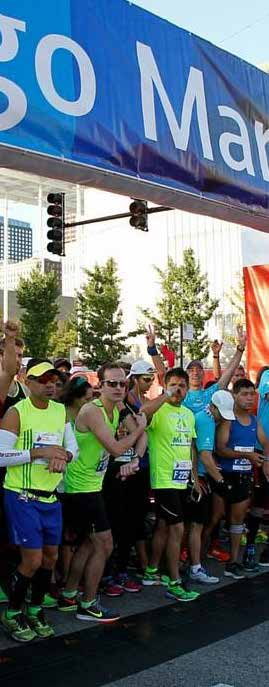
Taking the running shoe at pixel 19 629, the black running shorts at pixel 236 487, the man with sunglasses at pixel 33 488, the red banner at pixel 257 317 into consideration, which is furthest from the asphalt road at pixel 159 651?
the red banner at pixel 257 317

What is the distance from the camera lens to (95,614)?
4785 millimetres

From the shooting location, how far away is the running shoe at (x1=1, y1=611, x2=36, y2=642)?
4344 mm

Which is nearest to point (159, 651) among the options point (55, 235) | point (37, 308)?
point (55, 235)

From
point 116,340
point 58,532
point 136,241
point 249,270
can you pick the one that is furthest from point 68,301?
point 58,532

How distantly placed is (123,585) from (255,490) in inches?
73.2

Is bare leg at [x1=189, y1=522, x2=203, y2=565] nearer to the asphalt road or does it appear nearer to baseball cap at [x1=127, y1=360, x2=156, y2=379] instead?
the asphalt road

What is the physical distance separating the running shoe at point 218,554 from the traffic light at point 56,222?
9.00 meters

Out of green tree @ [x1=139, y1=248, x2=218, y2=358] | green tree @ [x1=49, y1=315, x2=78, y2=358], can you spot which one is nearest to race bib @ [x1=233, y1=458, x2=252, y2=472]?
green tree @ [x1=139, y1=248, x2=218, y2=358]

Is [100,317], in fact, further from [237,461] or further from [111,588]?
[111,588]

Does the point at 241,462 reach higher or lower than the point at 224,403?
lower

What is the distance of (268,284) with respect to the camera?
889 centimetres

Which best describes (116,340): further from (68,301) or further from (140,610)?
(140,610)

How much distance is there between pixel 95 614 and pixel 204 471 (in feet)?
6.04

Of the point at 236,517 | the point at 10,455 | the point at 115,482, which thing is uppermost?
the point at 10,455
